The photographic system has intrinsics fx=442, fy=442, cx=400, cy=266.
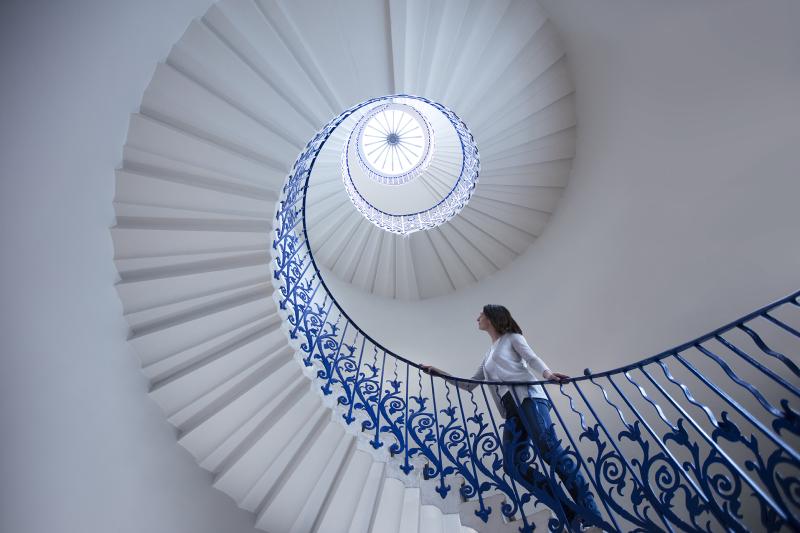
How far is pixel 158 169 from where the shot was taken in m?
3.81

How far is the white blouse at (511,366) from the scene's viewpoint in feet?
11.5

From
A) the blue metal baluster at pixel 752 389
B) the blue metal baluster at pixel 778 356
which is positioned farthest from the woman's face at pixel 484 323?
the blue metal baluster at pixel 778 356

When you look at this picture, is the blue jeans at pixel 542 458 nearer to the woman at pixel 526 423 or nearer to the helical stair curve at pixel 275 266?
the woman at pixel 526 423

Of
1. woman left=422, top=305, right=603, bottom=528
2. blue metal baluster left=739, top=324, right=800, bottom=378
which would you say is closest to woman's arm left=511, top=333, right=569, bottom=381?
woman left=422, top=305, right=603, bottom=528

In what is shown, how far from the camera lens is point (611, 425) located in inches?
243

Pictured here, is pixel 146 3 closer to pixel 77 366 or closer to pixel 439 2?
pixel 439 2

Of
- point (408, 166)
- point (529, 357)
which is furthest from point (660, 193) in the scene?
point (408, 166)

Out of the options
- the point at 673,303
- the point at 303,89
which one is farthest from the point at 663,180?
the point at 303,89

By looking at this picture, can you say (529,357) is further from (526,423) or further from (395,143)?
(395,143)

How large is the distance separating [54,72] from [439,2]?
3194 mm

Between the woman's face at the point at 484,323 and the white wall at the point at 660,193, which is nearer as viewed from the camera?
the woman's face at the point at 484,323

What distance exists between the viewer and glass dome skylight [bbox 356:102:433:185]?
9.30m

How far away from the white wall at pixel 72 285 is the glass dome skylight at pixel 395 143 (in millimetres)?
6013

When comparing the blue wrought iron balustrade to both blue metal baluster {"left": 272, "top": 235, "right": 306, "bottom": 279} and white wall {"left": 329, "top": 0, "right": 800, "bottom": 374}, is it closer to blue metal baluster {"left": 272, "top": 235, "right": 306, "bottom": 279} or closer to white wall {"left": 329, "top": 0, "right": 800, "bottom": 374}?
blue metal baluster {"left": 272, "top": 235, "right": 306, "bottom": 279}
